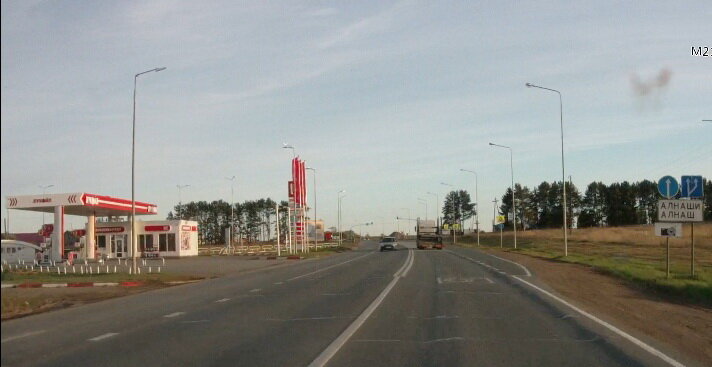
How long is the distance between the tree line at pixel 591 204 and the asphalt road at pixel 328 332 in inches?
5429

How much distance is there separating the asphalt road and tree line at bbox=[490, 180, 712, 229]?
13789 cm

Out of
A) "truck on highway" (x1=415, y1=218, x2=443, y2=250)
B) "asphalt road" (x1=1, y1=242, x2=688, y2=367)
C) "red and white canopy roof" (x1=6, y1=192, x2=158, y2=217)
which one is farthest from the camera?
"truck on highway" (x1=415, y1=218, x2=443, y2=250)

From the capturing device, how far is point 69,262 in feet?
169

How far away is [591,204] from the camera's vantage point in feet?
566

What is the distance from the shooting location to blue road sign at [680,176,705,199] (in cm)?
2687

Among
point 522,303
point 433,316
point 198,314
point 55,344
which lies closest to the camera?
point 55,344

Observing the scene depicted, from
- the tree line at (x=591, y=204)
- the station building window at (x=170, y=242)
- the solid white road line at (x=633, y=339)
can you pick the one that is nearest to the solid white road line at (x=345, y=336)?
the solid white road line at (x=633, y=339)

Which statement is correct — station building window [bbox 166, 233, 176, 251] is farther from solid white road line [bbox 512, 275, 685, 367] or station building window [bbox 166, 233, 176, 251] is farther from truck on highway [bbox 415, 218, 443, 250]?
solid white road line [bbox 512, 275, 685, 367]

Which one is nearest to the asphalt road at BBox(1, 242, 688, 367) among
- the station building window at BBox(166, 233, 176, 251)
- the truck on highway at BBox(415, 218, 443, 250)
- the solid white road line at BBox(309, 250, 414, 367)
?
the solid white road line at BBox(309, 250, 414, 367)

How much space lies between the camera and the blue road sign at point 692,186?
26.9m

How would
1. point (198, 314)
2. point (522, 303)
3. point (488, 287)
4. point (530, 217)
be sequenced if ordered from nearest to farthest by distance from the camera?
point (198, 314) < point (522, 303) < point (488, 287) < point (530, 217)

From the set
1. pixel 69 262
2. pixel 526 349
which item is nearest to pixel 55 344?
pixel 526 349

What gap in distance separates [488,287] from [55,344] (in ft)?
50.2

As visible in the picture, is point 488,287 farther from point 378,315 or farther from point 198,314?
point 198,314
